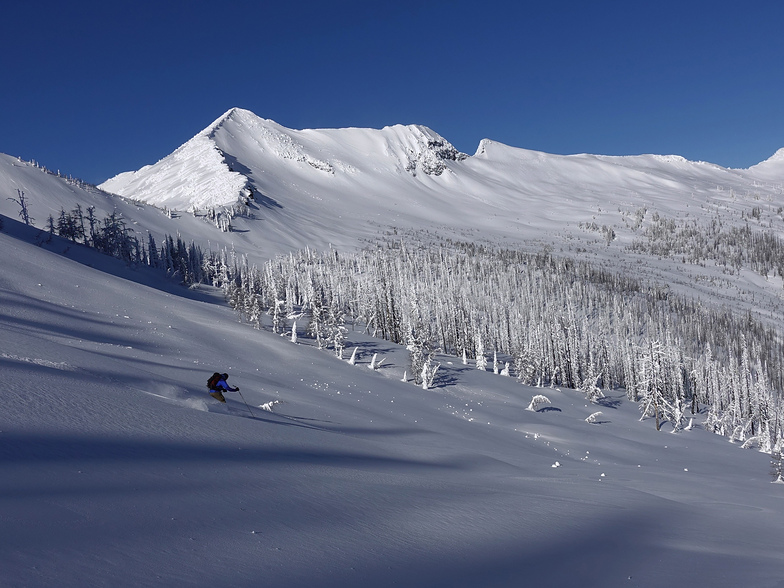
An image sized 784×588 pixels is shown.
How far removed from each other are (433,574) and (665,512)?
8.49 meters

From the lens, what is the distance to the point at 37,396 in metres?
8.49

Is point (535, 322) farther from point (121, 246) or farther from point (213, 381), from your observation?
point (213, 381)

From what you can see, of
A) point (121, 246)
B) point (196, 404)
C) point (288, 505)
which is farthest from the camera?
point (121, 246)

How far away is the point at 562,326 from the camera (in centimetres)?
11338

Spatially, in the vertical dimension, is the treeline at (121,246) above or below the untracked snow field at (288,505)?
above

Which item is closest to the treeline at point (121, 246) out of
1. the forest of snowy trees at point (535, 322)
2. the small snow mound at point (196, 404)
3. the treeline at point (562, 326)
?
the forest of snowy trees at point (535, 322)

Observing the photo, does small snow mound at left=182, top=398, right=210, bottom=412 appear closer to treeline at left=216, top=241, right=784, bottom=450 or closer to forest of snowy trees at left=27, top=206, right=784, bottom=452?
forest of snowy trees at left=27, top=206, right=784, bottom=452

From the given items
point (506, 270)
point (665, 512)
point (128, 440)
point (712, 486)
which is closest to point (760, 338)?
point (506, 270)

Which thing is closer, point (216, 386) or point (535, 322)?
point (216, 386)

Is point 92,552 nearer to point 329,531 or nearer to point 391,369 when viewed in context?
point 329,531

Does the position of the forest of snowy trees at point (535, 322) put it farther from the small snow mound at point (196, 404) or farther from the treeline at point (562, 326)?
the small snow mound at point (196, 404)

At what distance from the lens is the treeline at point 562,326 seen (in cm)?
6612

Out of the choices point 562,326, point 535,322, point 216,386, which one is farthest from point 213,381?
point 562,326

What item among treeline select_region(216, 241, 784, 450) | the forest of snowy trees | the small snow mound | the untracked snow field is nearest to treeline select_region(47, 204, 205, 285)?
the forest of snowy trees
